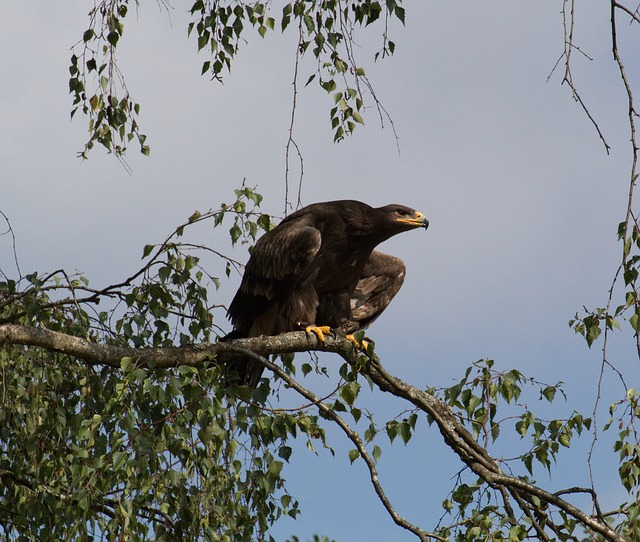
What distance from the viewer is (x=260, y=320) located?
21.0 feet

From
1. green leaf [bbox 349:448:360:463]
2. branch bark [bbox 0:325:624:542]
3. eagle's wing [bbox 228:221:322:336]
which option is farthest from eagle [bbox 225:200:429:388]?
green leaf [bbox 349:448:360:463]

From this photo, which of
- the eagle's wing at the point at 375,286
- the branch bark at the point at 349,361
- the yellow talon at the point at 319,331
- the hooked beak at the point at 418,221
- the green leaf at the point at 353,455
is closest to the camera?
the green leaf at the point at 353,455

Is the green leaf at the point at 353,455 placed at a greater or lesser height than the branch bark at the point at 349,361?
lesser

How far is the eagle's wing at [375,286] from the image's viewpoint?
22.7ft

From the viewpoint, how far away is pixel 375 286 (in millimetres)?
7027

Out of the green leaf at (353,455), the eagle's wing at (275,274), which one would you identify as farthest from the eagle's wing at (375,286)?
the green leaf at (353,455)

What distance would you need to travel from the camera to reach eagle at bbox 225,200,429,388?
6.08 metres

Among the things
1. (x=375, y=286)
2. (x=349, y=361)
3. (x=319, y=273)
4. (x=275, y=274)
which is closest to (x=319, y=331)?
(x=275, y=274)

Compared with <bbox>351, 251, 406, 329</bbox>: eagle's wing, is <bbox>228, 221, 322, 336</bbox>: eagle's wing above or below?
below

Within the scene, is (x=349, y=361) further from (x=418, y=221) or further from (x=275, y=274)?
(x=418, y=221)

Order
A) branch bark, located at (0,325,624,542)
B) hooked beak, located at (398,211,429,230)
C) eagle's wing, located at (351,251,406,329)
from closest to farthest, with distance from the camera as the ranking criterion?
1. branch bark, located at (0,325,624,542)
2. hooked beak, located at (398,211,429,230)
3. eagle's wing, located at (351,251,406,329)

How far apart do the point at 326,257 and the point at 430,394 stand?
1594 mm

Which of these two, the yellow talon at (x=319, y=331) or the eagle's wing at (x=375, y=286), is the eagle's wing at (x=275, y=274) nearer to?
the yellow talon at (x=319, y=331)

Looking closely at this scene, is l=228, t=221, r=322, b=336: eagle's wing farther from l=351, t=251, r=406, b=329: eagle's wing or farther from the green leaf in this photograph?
the green leaf
